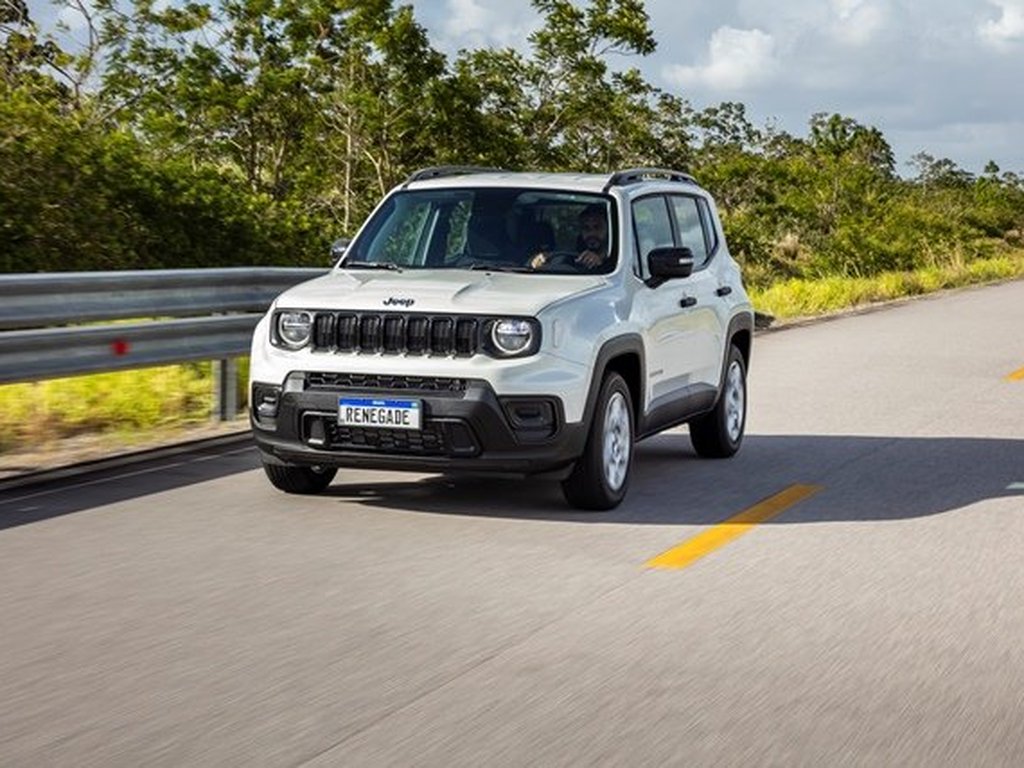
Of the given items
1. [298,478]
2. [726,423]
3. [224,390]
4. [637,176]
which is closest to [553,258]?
[637,176]

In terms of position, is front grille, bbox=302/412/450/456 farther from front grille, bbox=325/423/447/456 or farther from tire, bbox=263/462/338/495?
tire, bbox=263/462/338/495

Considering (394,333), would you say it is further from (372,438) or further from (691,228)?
(691,228)

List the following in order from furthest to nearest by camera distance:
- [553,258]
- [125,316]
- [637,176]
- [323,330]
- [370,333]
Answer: [125,316], [637,176], [553,258], [323,330], [370,333]

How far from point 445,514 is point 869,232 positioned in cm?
3763

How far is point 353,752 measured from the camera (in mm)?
4723

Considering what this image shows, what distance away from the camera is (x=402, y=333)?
8.39m

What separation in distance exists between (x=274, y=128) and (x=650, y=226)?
20.0 meters

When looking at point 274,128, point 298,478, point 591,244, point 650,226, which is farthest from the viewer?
point 274,128

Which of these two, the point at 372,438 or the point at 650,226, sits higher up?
the point at 650,226

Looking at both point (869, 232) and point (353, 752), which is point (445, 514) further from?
point (869, 232)

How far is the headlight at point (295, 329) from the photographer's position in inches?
341

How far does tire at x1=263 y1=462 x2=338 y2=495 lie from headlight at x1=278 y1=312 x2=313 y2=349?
0.69m

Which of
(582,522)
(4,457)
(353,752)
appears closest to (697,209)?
(582,522)

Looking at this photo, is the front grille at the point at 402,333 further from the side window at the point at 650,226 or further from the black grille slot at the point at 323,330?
the side window at the point at 650,226
